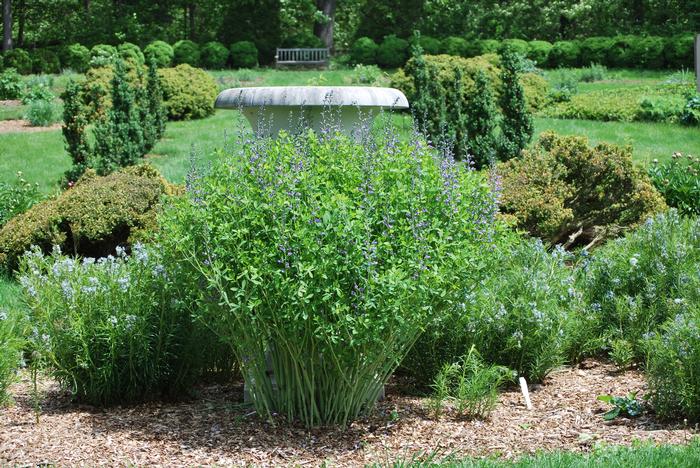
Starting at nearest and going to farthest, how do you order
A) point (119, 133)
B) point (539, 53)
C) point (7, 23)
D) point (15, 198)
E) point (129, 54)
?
point (15, 198) < point (119, 133) < point (129, 54) < point (539, 53) < point (7, 23)

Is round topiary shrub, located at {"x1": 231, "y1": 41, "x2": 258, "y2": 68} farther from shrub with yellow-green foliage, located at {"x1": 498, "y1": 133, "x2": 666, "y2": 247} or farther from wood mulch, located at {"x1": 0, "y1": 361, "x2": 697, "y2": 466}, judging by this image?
wood mulch, located at {"x1": 0, "y1": 361, "x2": 697, "y2": 466}

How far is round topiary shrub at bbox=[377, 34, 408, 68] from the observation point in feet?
102

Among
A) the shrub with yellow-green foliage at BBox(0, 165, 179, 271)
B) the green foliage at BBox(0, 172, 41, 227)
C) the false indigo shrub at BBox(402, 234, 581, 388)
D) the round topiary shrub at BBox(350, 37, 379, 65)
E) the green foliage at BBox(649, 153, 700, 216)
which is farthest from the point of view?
the round topiary shrub at BBox(350, 37, 379, 65)

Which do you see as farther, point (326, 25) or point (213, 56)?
point (326, 25)

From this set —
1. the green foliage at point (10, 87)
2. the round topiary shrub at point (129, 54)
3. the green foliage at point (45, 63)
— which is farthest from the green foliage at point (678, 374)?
the green foliage at point (45, 63)

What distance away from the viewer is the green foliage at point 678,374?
4.52m

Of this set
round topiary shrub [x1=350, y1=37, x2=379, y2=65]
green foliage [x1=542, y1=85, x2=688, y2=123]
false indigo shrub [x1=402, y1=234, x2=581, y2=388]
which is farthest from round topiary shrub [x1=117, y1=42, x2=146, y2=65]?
false indigo shrub [x1=402, y1=234, x2=581, y2=388]

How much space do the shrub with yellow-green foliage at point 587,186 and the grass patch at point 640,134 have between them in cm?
340

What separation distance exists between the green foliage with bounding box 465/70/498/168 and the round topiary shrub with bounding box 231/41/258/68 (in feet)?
68.4

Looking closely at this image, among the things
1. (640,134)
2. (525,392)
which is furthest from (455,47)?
(525,392)

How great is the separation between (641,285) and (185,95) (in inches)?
565

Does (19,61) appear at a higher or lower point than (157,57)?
lower

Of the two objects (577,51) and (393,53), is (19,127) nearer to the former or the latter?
(393,53)

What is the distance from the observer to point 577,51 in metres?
28.8
